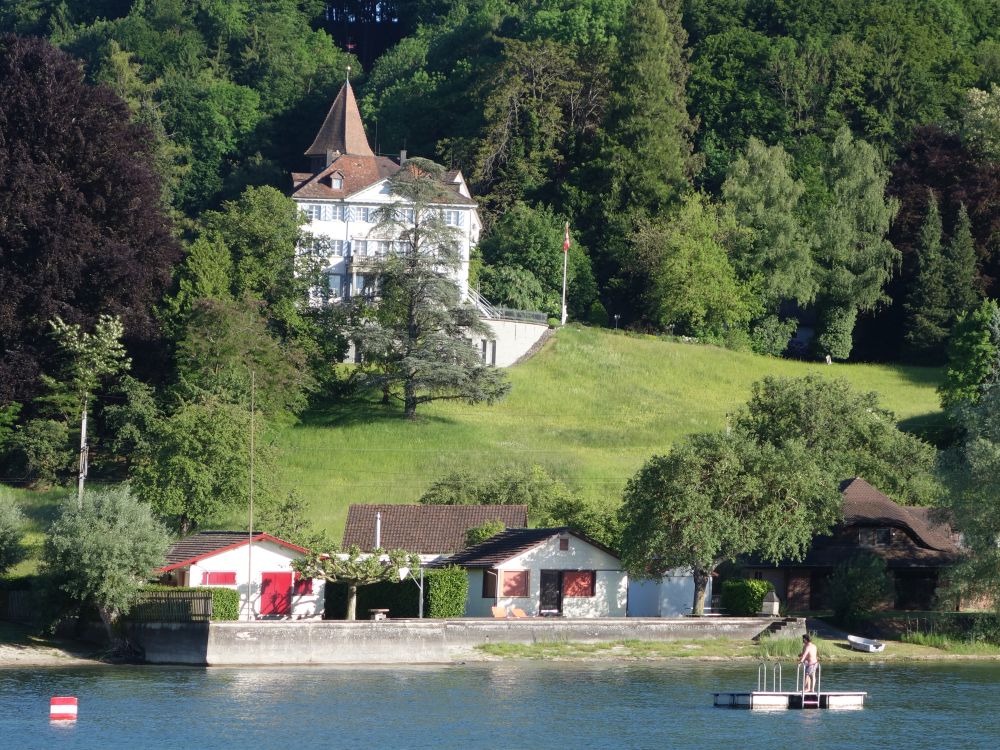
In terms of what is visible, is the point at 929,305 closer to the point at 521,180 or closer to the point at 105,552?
the point at 521,180

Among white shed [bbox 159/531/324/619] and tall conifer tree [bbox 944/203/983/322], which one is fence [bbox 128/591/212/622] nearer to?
white shed [bbox 159/531/324/619]

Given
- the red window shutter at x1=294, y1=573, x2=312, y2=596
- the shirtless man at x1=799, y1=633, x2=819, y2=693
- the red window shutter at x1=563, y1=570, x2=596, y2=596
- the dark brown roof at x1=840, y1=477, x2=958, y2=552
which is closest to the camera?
the shirtless man at x1=799, y1=633, x2=819, y2=693

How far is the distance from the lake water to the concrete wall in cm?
4684

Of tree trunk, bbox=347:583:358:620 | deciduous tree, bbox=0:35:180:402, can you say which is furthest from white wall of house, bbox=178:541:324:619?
deciduous tree, bbox=0:35:180:402

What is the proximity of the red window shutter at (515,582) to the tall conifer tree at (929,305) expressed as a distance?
55.5 m

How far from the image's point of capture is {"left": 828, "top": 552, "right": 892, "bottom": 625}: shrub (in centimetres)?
6631

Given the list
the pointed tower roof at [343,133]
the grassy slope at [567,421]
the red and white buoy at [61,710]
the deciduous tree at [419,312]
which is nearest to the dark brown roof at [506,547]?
the grassy slope at [567,421]

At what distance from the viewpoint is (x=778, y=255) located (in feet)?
377

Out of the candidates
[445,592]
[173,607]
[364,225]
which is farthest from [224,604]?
[364,225]

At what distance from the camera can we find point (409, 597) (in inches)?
2419

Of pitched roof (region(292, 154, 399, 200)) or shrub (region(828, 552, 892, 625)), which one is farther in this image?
pitched roof (region(292, 154, 399, 200))

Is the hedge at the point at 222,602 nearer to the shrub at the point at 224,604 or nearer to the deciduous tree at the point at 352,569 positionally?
the shrub at the point at 224,604

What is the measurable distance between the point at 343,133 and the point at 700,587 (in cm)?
7102

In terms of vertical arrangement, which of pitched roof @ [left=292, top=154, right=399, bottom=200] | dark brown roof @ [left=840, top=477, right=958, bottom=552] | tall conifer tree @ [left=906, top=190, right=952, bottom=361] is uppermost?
pitched roof @ [left=292, top=154, right=399, bottom=200]
